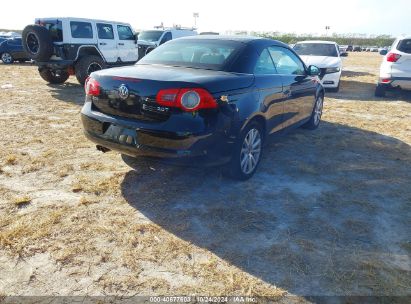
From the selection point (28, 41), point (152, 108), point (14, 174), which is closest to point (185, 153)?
point (152, 108)

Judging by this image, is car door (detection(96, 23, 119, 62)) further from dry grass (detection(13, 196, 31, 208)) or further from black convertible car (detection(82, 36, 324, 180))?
dry grass (detection(13, 196, 31, 208))

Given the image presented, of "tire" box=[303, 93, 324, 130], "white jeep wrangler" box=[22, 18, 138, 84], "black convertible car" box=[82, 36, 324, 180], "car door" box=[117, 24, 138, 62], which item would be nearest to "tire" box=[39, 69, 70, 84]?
"white jeep wrangler" box=[22, 18, 138, 84]

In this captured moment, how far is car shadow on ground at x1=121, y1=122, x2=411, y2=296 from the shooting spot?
108 inches

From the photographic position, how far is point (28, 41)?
985cm

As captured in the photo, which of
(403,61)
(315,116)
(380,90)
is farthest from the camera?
(380,90)

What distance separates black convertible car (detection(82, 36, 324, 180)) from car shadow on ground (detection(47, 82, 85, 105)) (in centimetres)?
496

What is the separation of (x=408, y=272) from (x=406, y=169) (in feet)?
8.33

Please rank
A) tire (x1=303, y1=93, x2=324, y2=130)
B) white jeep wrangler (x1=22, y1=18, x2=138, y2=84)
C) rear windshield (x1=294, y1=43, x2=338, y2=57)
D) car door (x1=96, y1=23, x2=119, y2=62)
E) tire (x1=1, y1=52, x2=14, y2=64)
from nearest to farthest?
tire (x1=303, y1=93, x2=324, y2=130)
white jeep wrangler (x1=22, y1=18, x2=138, y2=84)
car door (x1=96, y1=23, x2=119, y2=62)
rear windshield (x1=294, y1=43, x2=338, y2=57)
tire (x1=1, y1=52, x2=14, y2=64)

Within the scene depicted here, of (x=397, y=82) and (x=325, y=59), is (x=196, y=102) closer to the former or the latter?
(x=397, y=82)

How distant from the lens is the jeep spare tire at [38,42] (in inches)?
370

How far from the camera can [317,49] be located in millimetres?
12211

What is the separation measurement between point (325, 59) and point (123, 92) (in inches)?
363

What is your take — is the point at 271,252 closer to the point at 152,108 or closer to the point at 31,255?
the point at 152,108

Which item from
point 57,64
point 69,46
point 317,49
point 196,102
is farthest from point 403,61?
A: point 57,64
